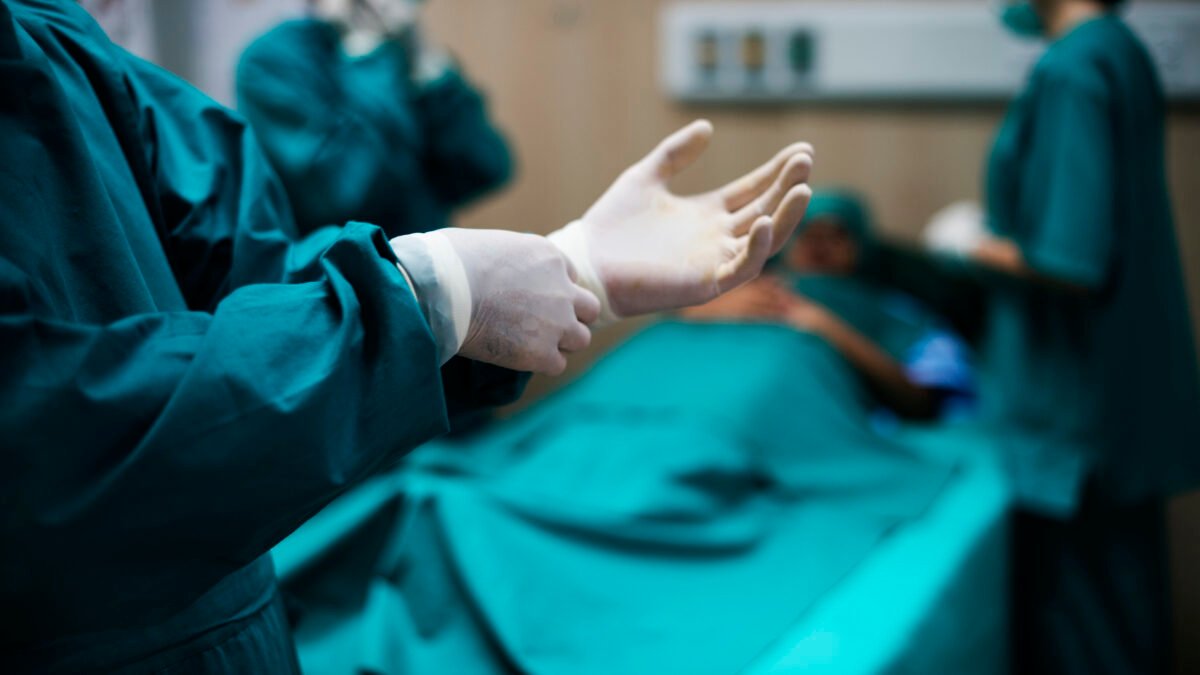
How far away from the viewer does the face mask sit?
197 centimetres

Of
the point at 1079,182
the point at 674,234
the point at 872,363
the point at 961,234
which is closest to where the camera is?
the point at 674,234

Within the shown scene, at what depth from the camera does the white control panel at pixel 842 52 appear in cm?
250

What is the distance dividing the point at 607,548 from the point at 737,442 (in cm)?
41

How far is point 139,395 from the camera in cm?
58

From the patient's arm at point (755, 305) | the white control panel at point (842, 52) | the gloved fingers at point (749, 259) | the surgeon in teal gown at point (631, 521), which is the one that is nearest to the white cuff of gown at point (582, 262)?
the gloved fingers at point (749, 259)

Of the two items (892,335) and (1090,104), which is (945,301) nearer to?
(892,335)

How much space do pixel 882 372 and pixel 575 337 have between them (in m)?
1.70

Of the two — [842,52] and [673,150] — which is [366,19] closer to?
[842,52]

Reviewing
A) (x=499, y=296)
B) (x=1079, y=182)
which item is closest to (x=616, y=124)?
(x=1079, y=182)

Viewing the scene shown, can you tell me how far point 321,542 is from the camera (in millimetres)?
1313

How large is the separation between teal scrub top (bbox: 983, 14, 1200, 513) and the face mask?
21 centimetres

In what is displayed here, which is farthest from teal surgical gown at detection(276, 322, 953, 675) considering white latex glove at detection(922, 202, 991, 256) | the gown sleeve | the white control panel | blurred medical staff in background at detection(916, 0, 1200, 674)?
the white control panel

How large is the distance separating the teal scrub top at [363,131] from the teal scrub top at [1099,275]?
3.65 ft

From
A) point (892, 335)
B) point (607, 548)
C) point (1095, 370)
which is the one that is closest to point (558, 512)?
point (607, 548)
